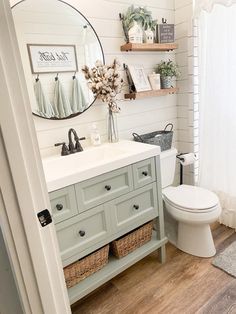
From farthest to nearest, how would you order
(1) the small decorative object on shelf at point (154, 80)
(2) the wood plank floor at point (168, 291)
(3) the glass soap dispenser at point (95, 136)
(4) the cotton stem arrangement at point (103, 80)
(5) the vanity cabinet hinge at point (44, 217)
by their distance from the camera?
(1) the small decorative object on shelf at point (154, 80), (3) the glass soap dispenser at point (95, 136), (4) the cotton stem arrangement at point (103, 80), (2) the wood plank floor at point (168, 291), (5) the vanity cabinet hinge at point (44, 217)

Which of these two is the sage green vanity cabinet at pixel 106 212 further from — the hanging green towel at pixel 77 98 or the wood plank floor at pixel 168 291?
the hanging green towel at pixel 77 98

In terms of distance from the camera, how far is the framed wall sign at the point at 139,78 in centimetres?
204

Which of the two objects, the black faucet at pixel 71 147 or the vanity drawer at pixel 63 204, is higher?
the black faucet at pixel 71 147

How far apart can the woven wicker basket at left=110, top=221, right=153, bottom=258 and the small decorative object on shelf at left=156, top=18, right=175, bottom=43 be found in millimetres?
1590

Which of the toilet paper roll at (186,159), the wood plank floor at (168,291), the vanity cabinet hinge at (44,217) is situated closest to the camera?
the vanity cabinet hinge at (44,217)

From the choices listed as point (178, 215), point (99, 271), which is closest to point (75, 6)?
point (178, 215)

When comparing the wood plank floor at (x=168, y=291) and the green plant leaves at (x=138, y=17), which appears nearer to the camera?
the wood plank floor at (x=168, y=291)

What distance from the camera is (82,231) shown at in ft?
4.63

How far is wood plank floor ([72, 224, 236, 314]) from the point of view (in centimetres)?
153

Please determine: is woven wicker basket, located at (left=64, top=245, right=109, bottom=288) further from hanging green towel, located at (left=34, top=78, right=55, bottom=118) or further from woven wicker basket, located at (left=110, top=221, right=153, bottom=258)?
hanging green towel, located at (left=34, top=78, right=55, bottom=118)

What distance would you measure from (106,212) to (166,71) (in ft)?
4.65

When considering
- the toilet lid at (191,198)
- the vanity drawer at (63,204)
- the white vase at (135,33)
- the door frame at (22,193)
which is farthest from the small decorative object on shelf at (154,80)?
the door frame at (22,193)

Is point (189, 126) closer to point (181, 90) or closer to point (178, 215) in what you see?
point (181, 90)

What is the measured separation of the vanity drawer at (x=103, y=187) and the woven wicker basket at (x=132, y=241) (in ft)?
1.19
